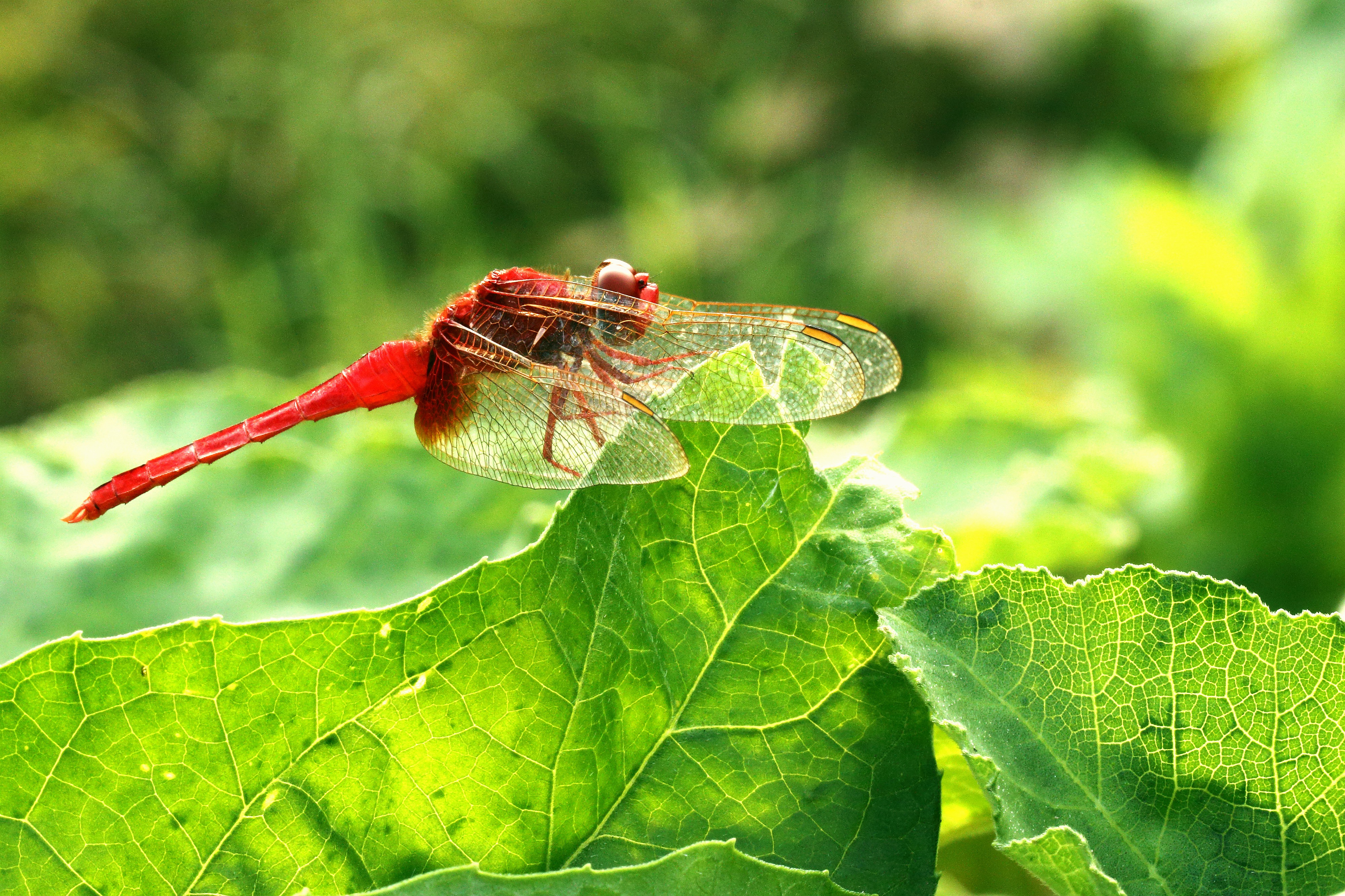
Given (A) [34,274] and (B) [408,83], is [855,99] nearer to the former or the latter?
(B) [408,83]

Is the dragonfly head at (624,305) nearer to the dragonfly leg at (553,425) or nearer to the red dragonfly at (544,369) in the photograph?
the red dragonfly at (544,369)

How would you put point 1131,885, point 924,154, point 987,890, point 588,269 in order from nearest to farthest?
point 1131,885
point 987,890
point 588,269
point 924,154

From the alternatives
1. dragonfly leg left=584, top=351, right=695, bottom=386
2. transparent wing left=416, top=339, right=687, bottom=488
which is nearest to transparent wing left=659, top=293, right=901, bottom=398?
dragonfly leg left=584, top=351, right=695, bottom=386

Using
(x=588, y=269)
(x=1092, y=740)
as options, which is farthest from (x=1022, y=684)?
(x=588, y=269)

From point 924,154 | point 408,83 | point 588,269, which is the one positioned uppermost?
point 924,154

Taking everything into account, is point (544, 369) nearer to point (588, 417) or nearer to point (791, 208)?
point (588, 417)

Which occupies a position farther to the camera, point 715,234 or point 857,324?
point 715,234

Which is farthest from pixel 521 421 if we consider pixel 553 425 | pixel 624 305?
pixel 624 305
